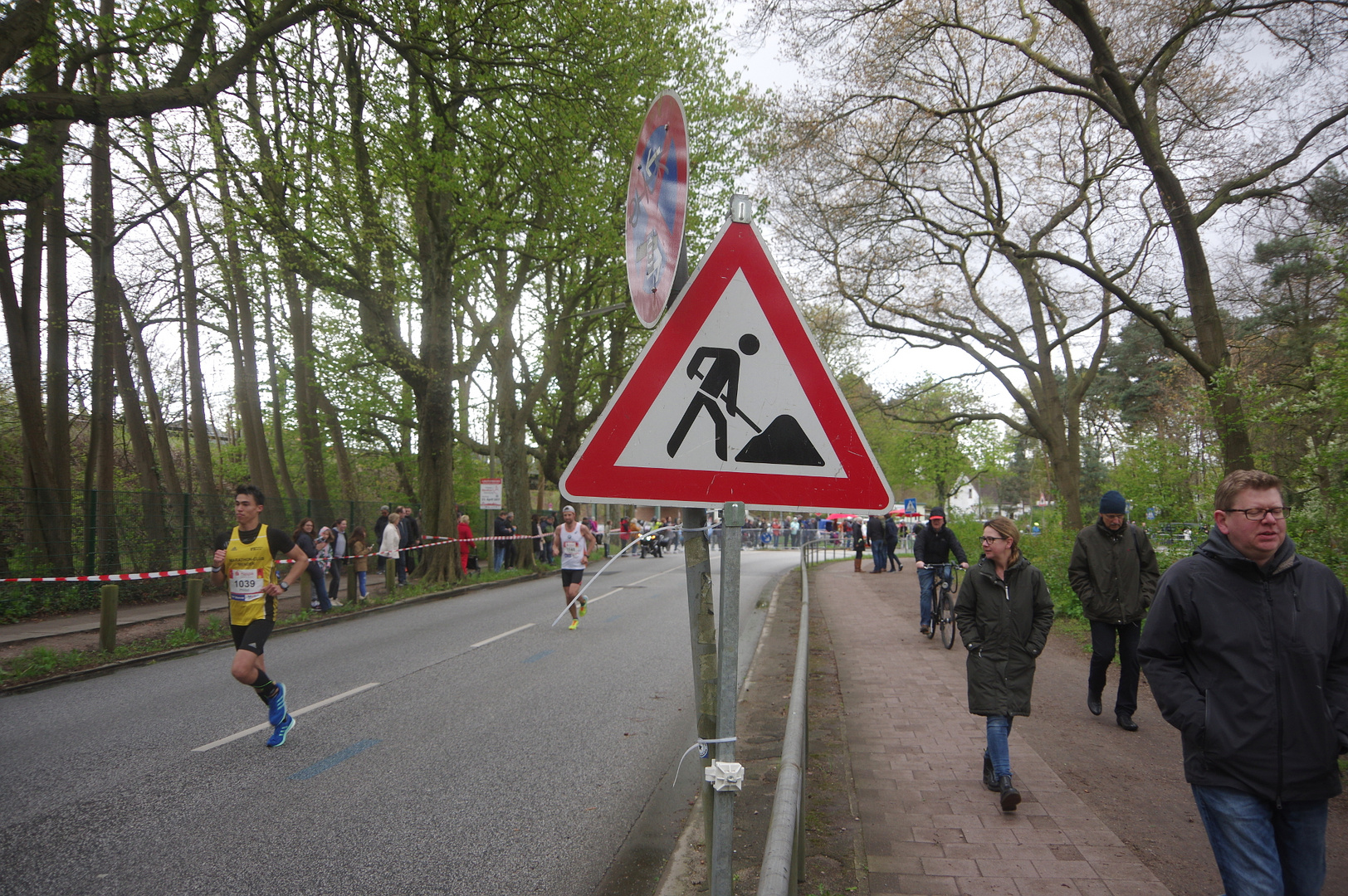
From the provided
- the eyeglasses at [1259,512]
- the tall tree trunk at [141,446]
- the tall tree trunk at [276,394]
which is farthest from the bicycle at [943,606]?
the tall tree trunk at [276,394]

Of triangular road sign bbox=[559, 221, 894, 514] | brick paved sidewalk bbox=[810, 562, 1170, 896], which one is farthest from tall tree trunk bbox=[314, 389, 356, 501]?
triangular road sign bbox=[559, 221, 894, 514]

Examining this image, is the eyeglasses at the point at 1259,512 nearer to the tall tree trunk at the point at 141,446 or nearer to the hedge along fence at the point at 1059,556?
the hedge along fence at the point at 1059,556

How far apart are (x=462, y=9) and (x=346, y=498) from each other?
19.4 metres

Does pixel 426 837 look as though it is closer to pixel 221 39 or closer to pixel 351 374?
pixel 221 39

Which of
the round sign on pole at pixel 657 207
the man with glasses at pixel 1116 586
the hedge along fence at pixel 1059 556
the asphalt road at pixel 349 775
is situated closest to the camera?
the round sign on pole at pixel 657 207

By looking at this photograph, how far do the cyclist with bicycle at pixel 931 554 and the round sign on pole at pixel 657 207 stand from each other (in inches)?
372

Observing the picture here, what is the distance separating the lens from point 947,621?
10617 mm

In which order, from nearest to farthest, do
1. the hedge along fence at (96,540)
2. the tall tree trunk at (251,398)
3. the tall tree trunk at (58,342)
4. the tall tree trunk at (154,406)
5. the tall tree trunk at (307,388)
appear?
the hedge along fence at (96,540)
the tall tree trunk at (58,342)
the tall tree trunk at (154,406)
the tall tree trunk at (251,398)
the tall tree trunk at (307,388)

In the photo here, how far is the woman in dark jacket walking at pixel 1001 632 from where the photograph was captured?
4789mm

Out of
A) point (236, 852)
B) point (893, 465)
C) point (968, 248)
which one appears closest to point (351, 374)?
point (968, 248)

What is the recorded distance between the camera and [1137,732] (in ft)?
20.8

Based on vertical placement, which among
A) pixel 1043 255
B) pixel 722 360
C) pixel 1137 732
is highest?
pixel 1043 255

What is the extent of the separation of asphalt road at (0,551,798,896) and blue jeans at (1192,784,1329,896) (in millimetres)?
2592

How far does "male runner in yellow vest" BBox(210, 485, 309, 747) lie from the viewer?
6.12m
